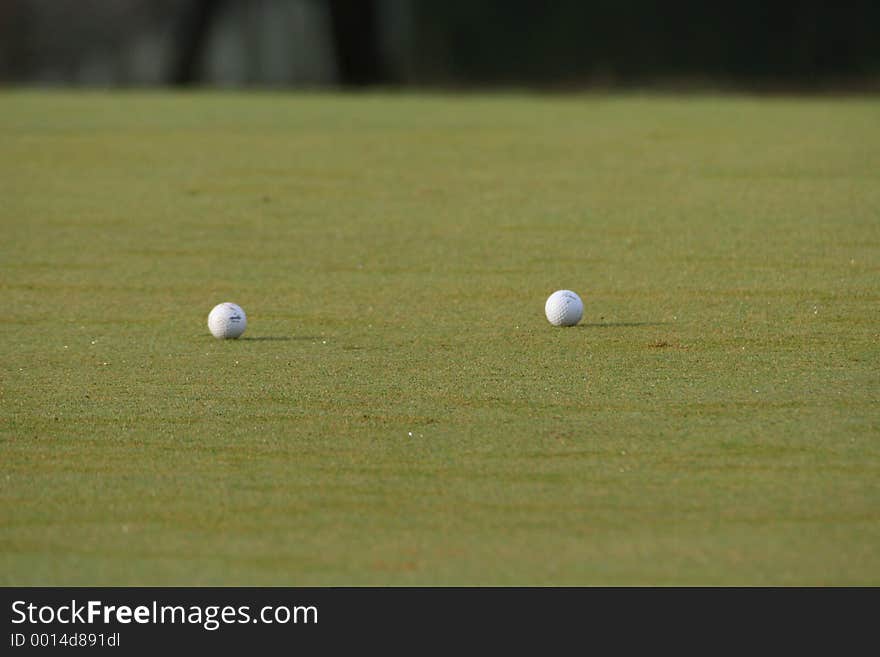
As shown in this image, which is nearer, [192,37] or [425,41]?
[192,37]

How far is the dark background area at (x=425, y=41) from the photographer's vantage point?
2758 centimetres

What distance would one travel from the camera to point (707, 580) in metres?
5.52

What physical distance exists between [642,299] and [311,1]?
715 inches

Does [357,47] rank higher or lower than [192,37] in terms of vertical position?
lower

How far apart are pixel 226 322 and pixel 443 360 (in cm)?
168

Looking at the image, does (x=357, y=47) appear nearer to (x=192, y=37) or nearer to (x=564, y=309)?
(x=192, y=37)

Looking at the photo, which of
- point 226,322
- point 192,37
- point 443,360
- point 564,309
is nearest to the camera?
point 443,360

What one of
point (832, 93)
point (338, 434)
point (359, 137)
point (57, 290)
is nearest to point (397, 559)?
point (338, 434)

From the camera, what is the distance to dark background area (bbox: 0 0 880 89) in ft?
90.5

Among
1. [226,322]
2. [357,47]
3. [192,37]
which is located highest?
[192,37]

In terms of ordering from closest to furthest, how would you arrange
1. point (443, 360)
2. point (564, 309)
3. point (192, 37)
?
1. point (443, 360)
2. point (564, 309)
3. point (192, 37)

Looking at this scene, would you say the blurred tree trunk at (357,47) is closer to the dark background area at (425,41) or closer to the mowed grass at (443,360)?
the dark background area at (425,41)

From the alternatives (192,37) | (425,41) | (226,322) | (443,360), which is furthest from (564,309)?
(192,37)

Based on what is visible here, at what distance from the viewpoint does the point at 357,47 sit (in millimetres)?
28344
